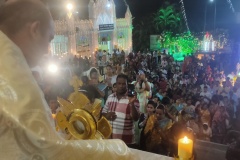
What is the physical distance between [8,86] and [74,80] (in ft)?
3.71

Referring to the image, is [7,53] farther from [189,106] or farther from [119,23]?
[119,23]

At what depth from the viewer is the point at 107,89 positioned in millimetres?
7516

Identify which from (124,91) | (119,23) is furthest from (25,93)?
(119,23)

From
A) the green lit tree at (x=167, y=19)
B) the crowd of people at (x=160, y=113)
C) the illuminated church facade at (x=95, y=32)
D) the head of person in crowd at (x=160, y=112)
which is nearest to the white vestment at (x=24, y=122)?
the crowd of people at (x=160, y=113)

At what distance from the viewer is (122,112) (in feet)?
12.6

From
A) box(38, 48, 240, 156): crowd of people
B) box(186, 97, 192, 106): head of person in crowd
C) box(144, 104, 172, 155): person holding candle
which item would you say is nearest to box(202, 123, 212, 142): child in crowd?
box(38, 48, 240, 156): crowd of people

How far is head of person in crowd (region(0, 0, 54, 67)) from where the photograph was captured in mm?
1119

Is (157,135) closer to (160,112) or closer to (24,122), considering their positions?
(160,112)

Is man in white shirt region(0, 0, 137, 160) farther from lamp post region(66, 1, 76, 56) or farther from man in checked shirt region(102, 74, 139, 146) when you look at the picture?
lamp post region(66, 1, 76, 56)

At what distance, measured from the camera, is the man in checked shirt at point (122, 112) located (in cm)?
382

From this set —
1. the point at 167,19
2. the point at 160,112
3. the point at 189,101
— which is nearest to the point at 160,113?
the point at 160,112

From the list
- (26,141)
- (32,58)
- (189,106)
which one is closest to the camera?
(26,141)

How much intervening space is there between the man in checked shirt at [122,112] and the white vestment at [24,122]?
2.78 meters

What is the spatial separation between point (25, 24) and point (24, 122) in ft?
1.30
